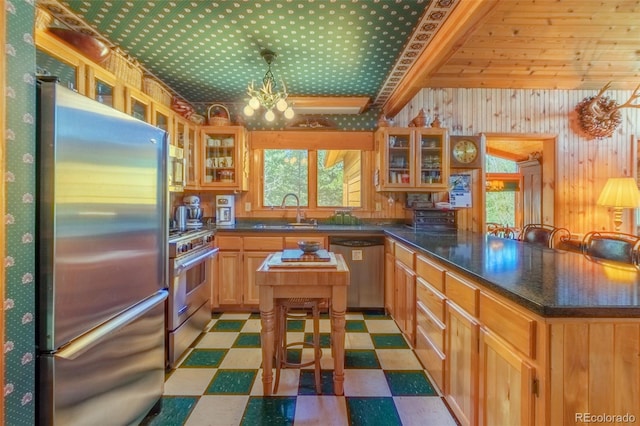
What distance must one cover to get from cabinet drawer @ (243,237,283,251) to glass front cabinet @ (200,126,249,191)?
28.6 inches

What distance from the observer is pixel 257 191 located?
405cm

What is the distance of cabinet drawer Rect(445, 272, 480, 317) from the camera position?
1396 millimetres

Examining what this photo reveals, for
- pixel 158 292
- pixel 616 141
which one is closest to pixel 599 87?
pixel 616 141

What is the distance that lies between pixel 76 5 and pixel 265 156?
7.55 ft

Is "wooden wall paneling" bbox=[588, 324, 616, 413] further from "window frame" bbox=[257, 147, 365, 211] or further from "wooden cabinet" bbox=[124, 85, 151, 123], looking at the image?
"window frame" bbox=[257, 147, 365, 211]

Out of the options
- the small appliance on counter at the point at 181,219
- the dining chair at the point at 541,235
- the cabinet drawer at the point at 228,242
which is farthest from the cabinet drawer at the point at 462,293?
the small appliance on counter at the point at 181,219

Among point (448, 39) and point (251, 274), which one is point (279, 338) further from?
point (448, 39)

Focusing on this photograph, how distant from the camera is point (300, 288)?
178 cm

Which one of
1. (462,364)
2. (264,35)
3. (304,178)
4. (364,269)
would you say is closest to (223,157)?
(304,178)

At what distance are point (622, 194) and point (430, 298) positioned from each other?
132 inches

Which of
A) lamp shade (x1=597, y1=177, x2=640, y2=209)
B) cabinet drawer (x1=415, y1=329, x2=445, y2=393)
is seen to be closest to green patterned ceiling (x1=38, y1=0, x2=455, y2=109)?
cabinet drawer (x1=415, y1=329, x2=445, y2=393)

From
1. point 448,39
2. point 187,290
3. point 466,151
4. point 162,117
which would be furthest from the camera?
point 466,151

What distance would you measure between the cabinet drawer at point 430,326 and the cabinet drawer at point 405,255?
325mm

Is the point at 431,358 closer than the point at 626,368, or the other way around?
the point at 626,368
